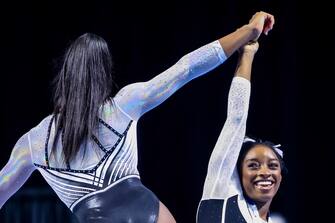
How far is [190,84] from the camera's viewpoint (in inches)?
160

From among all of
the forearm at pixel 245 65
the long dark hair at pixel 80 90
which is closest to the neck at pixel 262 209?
the forearm at pixel 245 65

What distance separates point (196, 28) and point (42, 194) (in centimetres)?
119

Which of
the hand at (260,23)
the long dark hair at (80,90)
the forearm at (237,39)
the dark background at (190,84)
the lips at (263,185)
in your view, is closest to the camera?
the long dark hair at (80,90)

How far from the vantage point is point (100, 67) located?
2.13 meters

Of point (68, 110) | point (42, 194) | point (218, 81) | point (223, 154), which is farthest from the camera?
point (218, 81)

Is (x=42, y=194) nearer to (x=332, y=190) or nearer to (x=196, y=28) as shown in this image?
(x=196, y=28)

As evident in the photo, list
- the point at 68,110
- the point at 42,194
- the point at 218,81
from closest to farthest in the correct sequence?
the point at 68,110, the point at 42,194, the point at 218,81

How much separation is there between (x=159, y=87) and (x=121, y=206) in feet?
1.14

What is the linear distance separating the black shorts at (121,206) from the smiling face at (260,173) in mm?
502

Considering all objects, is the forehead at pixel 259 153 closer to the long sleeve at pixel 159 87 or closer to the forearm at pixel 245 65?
the forearm at pixel 245 65

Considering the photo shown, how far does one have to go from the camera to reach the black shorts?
207cm

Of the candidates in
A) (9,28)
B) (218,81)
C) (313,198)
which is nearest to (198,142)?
(218,81)

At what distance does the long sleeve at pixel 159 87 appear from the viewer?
2.06 m

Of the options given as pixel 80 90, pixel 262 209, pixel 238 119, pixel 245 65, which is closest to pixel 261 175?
pixel 262 209
